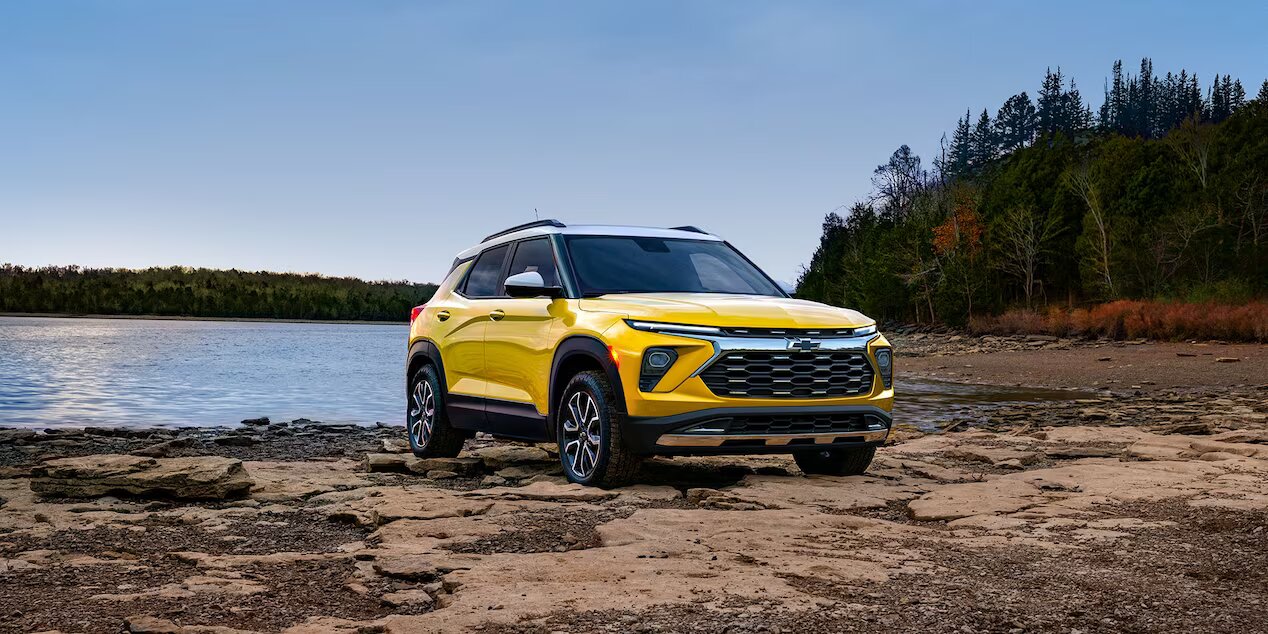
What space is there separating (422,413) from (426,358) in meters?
0.53

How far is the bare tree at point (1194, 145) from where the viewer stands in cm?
8100

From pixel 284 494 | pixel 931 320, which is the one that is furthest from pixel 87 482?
pixel 931 320

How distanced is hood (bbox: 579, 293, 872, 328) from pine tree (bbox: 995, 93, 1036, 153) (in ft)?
570

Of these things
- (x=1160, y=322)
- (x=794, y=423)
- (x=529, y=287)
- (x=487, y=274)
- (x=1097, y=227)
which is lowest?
(x=794, y=423)

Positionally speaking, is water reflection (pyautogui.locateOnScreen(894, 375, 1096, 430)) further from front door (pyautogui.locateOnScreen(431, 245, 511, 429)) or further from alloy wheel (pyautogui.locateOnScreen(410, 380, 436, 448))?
front door (pyautogui.locateOnScreen(431, 245, 511, 429))

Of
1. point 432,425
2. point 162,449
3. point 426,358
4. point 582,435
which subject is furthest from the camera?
point 162,449

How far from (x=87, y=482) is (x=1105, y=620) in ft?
22.5

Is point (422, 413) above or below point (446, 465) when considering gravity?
above

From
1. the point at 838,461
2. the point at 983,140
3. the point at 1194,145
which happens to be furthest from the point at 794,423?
the point at 983,140

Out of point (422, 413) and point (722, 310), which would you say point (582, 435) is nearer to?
point (722, 310)

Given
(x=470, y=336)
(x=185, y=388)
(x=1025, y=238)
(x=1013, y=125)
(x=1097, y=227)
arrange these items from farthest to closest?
(x=1013, y=125) → (x=1025, y=238) → (x=1097, y=227) → (x=185, y=388) → (x=470, y=336)

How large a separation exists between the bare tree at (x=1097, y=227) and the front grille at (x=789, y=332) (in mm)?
65287

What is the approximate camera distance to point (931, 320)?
3386 inches

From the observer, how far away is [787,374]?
8.39 m
